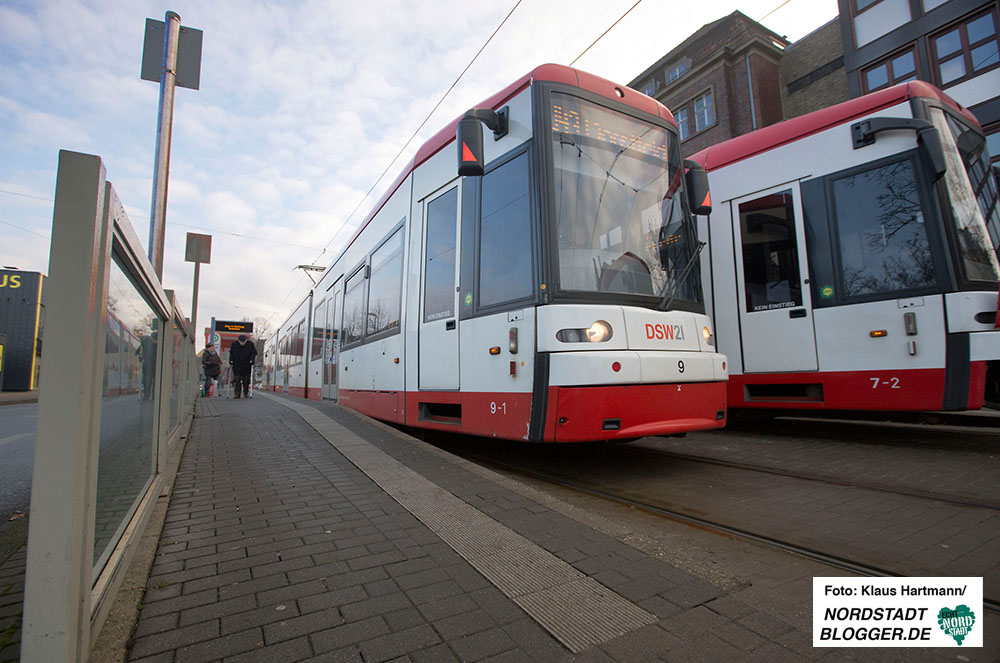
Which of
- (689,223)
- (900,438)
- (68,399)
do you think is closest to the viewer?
(68,399)

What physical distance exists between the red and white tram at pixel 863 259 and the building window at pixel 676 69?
776 inches

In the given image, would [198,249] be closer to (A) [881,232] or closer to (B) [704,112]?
(A) [881,232]

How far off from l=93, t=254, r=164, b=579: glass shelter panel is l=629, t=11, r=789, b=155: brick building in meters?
21.9

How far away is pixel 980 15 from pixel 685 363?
16911 mm

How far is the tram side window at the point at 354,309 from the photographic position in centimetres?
824

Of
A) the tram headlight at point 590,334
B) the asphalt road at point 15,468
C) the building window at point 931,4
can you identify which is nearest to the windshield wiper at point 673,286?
the tram headlight at point 590,334

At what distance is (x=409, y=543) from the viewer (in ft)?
8.74

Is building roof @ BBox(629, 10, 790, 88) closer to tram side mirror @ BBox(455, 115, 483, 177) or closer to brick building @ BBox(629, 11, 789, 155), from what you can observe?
brick building @ BBox(629, 11, 789, 155)

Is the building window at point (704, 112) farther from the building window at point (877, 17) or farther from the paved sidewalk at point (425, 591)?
the paved sidewalk at point (425, 591)

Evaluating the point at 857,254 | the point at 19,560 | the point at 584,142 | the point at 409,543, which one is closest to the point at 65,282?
the point at 409,543

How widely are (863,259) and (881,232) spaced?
313mm

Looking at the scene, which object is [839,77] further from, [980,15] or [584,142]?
[584,142]

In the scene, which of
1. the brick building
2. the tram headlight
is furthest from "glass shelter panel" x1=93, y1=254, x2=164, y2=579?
the brick building

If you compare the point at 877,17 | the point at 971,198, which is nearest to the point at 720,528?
the point at 971,198
